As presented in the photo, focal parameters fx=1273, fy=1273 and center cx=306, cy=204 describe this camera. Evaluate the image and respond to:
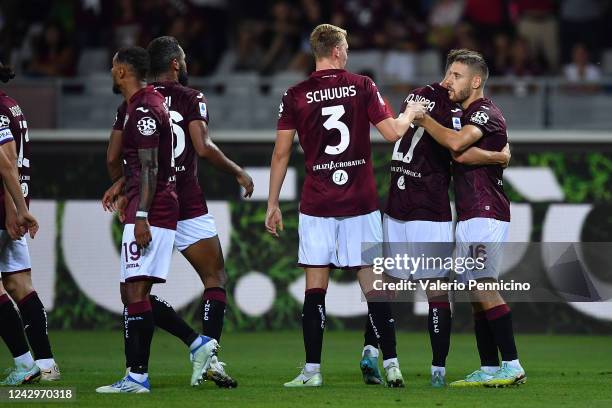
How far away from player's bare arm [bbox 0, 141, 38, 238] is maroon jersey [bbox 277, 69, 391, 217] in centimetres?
190

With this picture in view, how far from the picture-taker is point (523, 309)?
13.0 m

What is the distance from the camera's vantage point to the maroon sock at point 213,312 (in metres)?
8.95

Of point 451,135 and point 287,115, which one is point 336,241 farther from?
point 451,135

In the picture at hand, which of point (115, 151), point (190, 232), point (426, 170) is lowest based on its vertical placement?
point (190, 232)

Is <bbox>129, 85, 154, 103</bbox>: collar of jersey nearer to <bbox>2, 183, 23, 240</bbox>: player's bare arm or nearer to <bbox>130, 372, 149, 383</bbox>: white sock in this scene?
<bbox>2, 183, 23, 240</bbox>: player's bare arm

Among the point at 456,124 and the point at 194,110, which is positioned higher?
the point at 194,110

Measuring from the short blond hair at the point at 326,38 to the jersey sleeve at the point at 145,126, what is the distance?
49.4 inches

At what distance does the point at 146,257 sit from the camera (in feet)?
26.9

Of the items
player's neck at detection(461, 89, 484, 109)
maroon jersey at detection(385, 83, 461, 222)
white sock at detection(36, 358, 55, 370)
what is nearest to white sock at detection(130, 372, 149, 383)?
white sock at detection(36, 358, 55, 370)

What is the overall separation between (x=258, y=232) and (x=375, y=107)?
473 cm

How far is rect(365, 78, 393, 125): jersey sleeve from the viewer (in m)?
8.53

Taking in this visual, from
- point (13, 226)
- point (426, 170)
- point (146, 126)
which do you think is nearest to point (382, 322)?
point (426, 170)

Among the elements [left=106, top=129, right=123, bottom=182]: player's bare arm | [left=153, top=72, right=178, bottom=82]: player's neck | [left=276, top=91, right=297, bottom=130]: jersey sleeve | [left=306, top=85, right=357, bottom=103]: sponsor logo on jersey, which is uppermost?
[left=153, top=72, right=178, bottom=82]: player's neck

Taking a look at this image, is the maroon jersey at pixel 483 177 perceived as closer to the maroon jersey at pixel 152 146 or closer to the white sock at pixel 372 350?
the white sock at pixel 372 350
